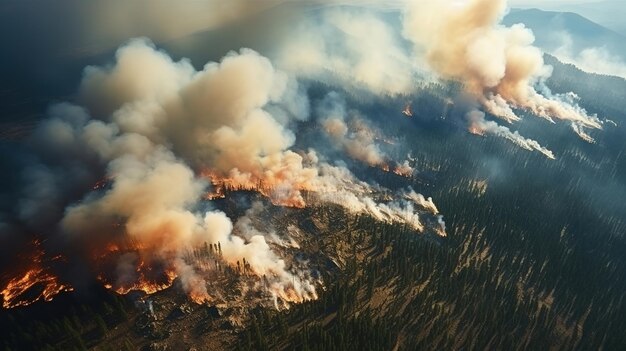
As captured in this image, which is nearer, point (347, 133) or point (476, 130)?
point (347, 133)

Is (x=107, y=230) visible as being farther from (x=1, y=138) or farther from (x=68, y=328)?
(x=1, y=138)

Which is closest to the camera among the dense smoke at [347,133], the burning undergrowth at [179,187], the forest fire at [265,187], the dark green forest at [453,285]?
the dark green forest at [453,285]

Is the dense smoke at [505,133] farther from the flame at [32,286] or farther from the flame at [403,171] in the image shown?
the flame at [32,286]

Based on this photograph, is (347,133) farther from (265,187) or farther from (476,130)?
(476,130)

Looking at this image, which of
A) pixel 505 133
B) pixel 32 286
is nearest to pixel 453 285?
pixel 32 286

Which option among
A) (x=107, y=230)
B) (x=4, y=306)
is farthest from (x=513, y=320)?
(x=4, y=306)

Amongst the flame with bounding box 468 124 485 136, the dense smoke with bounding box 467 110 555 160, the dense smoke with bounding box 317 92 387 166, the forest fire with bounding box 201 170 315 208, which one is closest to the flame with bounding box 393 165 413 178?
the dense smoke with bounding box 317 92 387 166

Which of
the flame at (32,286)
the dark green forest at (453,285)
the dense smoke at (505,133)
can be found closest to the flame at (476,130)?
the dense smoke at (505,133)

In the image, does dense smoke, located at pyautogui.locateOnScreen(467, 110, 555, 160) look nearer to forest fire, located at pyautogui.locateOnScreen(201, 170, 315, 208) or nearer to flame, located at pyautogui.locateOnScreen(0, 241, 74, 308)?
forest fire, located at pyautogui.locateOnScreen(201, 170, 315, 208)
